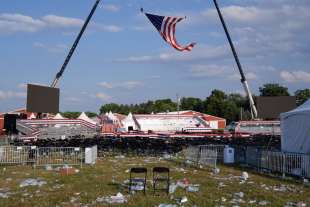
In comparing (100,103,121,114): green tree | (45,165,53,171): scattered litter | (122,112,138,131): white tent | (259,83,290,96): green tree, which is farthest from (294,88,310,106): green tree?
(45,165,53,171): scattered litter

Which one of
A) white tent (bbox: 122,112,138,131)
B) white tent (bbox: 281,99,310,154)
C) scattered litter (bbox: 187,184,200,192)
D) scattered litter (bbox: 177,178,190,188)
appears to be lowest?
scattered litter (bbox: 187,184,200,192)

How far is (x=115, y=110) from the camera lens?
492 ft

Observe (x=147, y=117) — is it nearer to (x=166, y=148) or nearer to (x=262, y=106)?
(x=262, y=106)

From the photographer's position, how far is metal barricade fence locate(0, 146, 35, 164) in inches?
857

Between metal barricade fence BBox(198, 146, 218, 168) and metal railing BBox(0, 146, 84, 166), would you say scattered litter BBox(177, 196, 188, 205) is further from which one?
metal railing BBox(0, 146, 84, 166)

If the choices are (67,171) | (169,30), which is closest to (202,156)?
(67,171)

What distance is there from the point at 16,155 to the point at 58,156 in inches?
81.2

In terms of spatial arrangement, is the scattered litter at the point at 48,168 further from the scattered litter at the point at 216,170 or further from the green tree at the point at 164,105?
the green tree at the point at 164,105

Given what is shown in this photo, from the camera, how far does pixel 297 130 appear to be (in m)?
20.8

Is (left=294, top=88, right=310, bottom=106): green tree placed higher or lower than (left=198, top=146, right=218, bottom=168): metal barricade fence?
higher

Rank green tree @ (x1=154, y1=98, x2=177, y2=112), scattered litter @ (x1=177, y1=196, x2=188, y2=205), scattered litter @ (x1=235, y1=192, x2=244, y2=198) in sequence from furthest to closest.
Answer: green tree @ (x1=154, y1=98, x2=177, y2=112)
scattered litter @ (x1=235, y1=192, x2=244, y2=198)
scattered litter @ (x1=177, y1=196, x2=188, y2=205)

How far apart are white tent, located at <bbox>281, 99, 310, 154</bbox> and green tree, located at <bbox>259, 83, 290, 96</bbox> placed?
86.2 meters

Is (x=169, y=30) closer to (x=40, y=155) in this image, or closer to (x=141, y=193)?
(x=40, y=155)

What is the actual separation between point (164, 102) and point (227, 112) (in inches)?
1366
